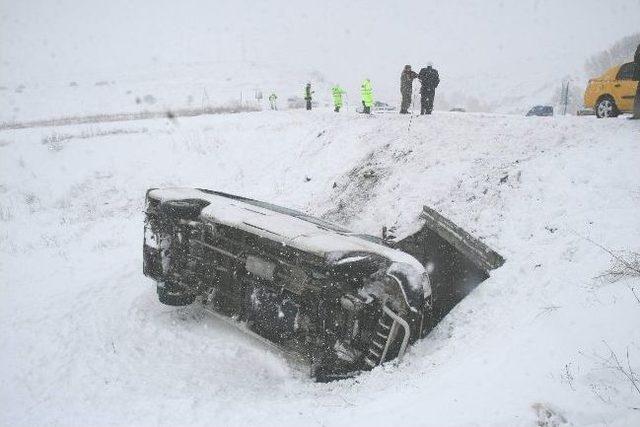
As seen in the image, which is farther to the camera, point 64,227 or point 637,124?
point 64,227

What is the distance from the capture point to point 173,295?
605cm

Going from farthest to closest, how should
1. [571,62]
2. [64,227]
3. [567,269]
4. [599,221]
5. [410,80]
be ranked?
[571,62] → [410,80] → [64,227] → [599,221] → [567,269]

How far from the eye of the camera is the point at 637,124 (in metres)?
7.32

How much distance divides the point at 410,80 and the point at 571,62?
3597 inches

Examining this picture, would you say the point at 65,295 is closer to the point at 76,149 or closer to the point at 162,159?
the point at 162,159

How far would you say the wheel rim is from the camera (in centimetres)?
986

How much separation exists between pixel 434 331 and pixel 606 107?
27.0ft

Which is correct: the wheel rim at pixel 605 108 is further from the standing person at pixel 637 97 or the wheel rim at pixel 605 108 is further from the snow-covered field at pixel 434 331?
the snow-covered field at pixel 434 331

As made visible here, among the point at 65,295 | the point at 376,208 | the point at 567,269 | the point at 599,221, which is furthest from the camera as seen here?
the point at 376,208

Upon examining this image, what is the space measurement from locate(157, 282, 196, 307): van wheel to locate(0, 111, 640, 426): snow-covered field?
0.20 meters

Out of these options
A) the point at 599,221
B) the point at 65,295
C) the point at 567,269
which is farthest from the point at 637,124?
the point at 65,295

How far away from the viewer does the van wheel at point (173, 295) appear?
5.90m

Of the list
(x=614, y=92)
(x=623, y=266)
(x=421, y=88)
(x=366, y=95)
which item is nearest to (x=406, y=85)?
(x=421, y=88)

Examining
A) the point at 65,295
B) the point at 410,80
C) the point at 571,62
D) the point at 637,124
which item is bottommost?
the point at 65,295
